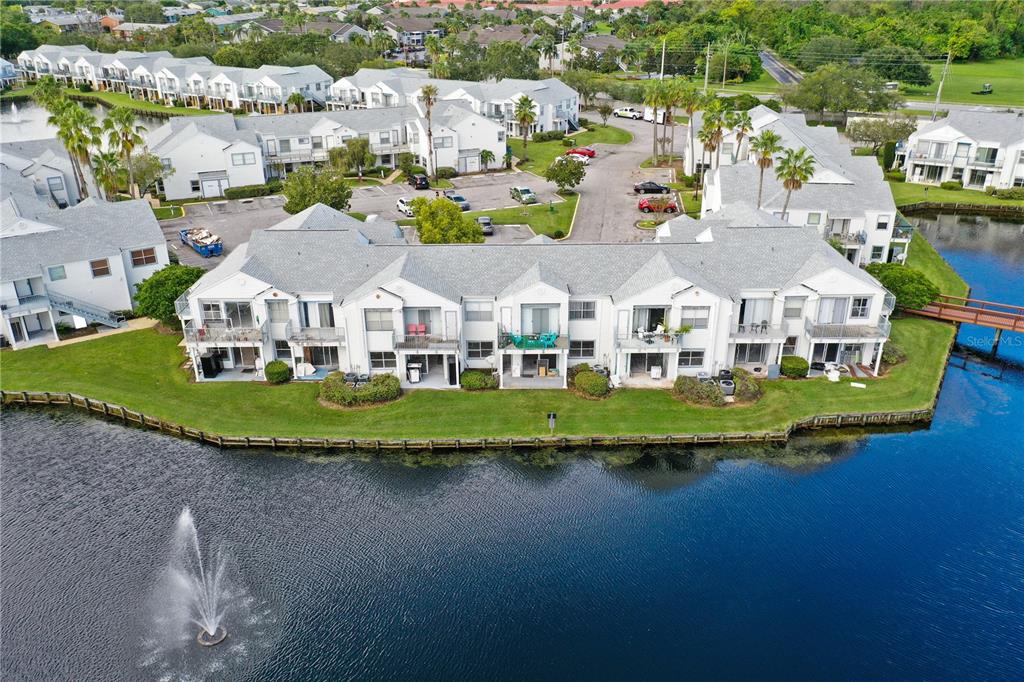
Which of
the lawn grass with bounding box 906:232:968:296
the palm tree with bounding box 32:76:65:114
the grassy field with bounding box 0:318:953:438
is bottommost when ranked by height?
the grassy field with bounding box 0:318:953:438

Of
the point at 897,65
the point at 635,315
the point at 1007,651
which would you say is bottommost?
the point at 1007,651

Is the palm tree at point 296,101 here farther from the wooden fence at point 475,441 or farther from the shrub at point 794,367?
the shrub at point 794,367

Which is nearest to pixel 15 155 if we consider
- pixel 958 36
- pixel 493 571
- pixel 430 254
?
pixel 430 254

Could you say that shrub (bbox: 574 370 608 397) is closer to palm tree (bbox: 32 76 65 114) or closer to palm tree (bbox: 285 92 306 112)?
palm tree (bbox: 32 76 65 114)

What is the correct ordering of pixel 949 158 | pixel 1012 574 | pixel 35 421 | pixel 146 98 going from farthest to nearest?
1. pixel 146 98
2. pixel 949 158
3. pixel 35 421
4. pixel 1012 574

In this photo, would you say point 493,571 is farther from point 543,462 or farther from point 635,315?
point 635,315

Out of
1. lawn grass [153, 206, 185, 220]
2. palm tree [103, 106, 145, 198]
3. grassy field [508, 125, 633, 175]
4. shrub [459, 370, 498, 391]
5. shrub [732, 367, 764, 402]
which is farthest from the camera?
grassy field [508, 125, 633, 175]

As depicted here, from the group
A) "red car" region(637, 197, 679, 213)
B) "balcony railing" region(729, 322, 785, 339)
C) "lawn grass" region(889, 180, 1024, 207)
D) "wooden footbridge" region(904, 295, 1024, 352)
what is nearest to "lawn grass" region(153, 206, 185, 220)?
"red car" region(637, 197, 679, 213)
